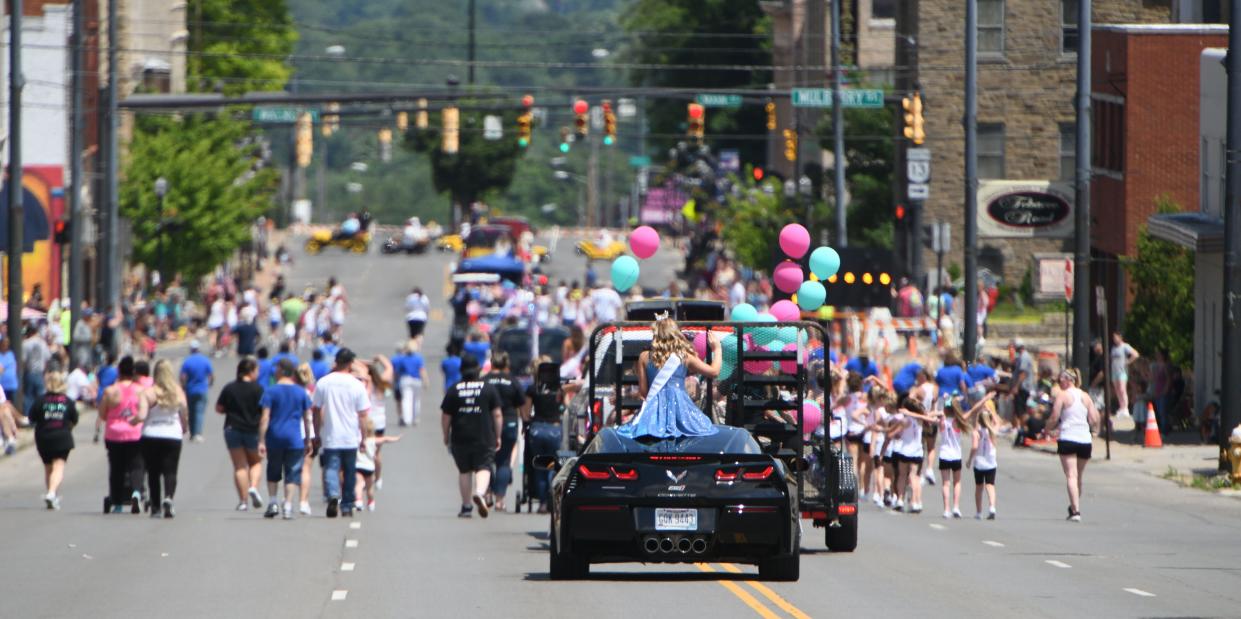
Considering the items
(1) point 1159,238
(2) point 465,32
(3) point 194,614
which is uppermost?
(2) point 465,32

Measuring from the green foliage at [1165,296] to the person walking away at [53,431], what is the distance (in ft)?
63.7

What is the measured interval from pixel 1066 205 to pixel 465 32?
154121 mm

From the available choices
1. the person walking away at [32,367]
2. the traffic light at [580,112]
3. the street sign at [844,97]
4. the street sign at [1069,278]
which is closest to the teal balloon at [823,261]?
the street sign at [1069,278]

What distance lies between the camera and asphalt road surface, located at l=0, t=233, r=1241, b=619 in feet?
49.6

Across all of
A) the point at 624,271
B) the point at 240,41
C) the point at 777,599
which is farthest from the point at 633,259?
the point at 240,41

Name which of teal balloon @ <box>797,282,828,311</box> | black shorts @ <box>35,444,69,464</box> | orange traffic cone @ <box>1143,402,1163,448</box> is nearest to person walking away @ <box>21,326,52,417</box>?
black shorts @ <box>35,444,69,464</box>

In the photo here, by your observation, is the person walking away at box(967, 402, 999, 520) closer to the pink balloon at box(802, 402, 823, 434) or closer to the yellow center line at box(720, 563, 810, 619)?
the pink balloon at box(802, 402, 823, 434)

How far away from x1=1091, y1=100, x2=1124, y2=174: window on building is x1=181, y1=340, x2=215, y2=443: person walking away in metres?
18.4

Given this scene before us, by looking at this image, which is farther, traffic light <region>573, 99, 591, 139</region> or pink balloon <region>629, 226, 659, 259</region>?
traffic light <region>573, 99, 591, 139</region>

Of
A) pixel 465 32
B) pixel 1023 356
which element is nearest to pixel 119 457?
pixel 1023 356

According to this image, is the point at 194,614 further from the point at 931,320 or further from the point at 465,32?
the point at 465,32

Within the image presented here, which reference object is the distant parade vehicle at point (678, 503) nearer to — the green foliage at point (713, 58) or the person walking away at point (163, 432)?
the person walking away at point (163, 432)

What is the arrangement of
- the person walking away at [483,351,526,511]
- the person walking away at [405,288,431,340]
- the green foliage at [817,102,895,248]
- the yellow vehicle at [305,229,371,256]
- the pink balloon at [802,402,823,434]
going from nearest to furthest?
the pink balloon at [802,402,823,434], the person walking away at [483,351,526,511], the person walking away at [405,288,431,340], the green foliage at [817,102,895,248], the yellow vehicle at [305,229,371,256]

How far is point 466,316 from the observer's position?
55.3 m
